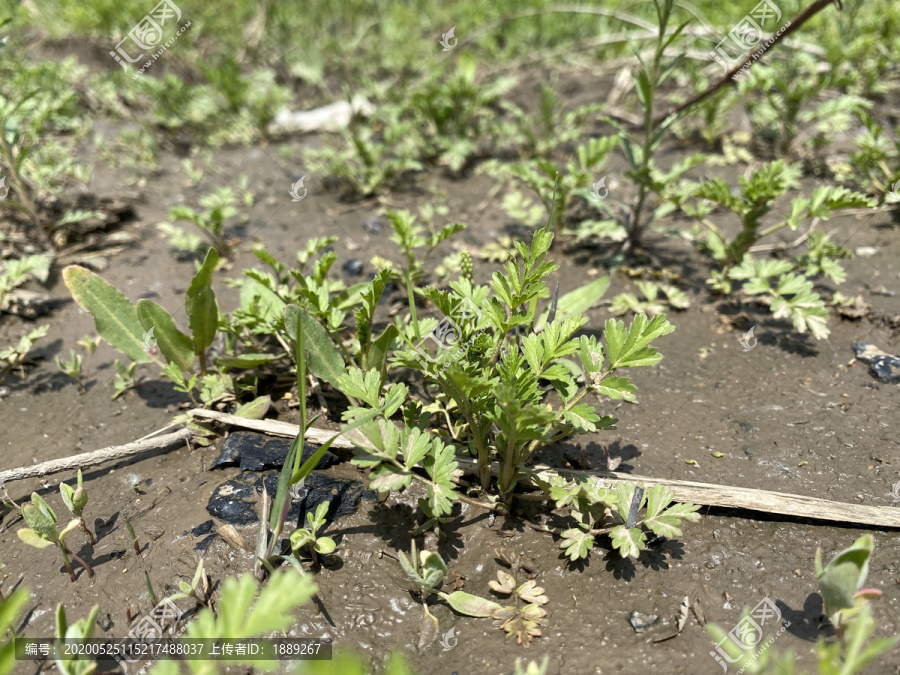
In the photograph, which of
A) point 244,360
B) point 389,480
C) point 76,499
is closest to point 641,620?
point 389,480

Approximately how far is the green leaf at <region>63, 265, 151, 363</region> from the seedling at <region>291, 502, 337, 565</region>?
130 cm

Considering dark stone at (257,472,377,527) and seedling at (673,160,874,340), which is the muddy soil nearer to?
dark stone at (257,472,377,527)

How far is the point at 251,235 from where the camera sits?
13.0 ft

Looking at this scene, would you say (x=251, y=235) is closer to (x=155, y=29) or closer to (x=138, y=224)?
(x=138, y=224)

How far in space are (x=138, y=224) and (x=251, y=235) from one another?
825 millimetres

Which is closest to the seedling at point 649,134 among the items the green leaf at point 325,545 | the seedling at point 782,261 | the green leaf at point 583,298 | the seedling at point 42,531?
the seedling at point 782,261

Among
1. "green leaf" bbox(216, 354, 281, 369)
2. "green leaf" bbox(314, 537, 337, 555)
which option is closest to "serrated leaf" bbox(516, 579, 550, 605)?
"green leaf" bbox(314, 537, 337, 555)

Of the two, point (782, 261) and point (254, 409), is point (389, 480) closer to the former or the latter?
point (254, 409)

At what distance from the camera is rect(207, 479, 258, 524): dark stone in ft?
6.82

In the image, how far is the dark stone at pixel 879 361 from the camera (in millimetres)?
2557

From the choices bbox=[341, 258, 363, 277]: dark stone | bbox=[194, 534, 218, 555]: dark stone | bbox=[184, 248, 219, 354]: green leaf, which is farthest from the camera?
bbox=[341, 258, 363, 277]: dark stone

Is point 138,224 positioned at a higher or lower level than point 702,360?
higher

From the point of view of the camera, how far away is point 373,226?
401 cm

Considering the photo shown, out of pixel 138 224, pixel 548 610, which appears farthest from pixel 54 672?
pixel 138 224
